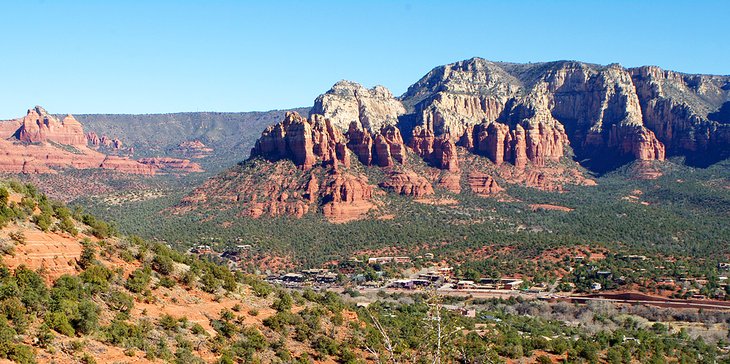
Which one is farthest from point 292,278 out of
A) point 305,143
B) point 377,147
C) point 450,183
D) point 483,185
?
point 483,185

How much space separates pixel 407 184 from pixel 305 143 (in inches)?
902

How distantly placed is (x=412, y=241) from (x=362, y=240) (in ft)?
27.9

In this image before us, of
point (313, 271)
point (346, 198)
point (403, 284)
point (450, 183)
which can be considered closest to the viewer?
point (403, 284)

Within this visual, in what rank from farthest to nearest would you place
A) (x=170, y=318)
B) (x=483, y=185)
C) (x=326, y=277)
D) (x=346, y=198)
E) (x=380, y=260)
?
(x=483, y=185)
(x=346, y=198)
(x=380, y=260)
(x=326, y=277)
(x=170, y=318)

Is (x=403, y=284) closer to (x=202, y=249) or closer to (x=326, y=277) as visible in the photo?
(x=326, y=277)

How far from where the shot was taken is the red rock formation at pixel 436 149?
585 feet

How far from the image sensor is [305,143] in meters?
155

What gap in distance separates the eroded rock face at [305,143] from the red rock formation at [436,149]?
81.2ft

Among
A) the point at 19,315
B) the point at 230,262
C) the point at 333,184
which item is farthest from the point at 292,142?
the point at 19,315

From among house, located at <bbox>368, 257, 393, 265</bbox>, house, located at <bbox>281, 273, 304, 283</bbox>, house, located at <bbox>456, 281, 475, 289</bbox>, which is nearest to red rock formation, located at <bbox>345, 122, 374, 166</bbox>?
house, located at <bbox>368, 257, 393, 265</bbox>

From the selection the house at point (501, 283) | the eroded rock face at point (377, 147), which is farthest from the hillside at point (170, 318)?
the eroded rock face at point (377, 147)

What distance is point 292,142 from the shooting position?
15862cm

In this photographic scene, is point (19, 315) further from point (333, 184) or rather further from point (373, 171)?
point (373, 171)

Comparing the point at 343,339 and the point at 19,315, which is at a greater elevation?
the point at 19,315
